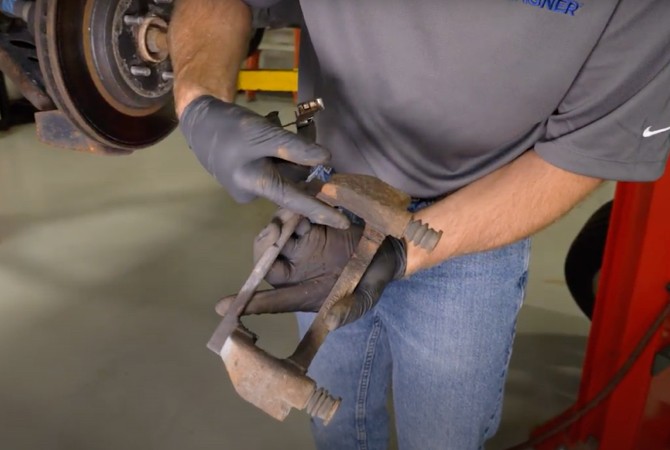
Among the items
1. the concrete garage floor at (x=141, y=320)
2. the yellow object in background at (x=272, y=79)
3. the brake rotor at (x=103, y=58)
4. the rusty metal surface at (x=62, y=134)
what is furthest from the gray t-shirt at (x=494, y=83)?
the yellow object in background at (x=272, y=79)

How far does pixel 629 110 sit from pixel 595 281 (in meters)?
0.86

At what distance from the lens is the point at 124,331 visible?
1.62 meters

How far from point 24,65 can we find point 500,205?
2.51 feet

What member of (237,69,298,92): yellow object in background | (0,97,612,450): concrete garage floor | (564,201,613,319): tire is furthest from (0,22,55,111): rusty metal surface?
(237,69,298,92): yellow object in background

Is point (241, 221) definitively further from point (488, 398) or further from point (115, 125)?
point (488, 398)

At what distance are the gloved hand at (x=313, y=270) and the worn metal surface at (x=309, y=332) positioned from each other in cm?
1

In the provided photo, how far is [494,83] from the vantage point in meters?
0.68

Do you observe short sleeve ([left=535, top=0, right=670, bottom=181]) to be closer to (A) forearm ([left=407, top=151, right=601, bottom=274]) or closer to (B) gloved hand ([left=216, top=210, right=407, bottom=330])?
(A) forearm ([left=407, top=151, right=601, bottom=274])

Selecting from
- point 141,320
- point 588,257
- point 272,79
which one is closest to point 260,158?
point 588,257

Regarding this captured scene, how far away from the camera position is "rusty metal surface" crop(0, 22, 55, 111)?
1.01 m

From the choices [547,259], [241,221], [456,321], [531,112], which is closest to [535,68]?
[531,112]

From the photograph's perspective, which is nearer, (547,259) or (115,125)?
(115,125)

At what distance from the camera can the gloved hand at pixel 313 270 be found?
0.63m

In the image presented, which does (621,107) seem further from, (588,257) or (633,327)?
(588,257)
